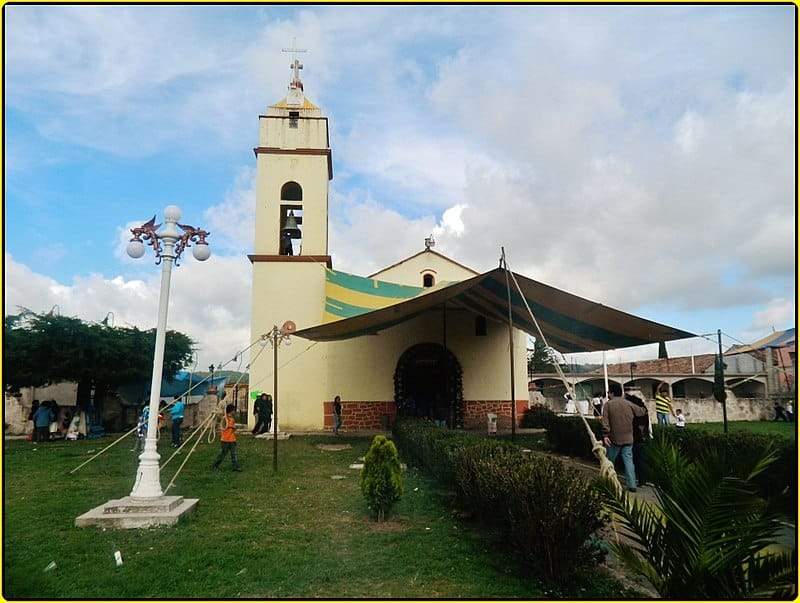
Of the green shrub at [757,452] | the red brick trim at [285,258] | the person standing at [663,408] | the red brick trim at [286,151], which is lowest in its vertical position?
the green shrub at [757,452]

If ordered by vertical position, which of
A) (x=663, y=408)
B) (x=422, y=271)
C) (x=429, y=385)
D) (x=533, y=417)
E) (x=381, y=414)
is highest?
(x=422, y=271)

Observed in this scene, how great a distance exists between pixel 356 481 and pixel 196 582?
4355mm

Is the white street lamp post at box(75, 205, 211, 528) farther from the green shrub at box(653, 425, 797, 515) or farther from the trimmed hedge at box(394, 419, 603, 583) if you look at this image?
the green shrub at box(653, 425, 797, 515)

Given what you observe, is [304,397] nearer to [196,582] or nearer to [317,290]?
[317,290]

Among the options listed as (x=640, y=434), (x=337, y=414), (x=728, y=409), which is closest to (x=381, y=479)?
(x=640, y=434)

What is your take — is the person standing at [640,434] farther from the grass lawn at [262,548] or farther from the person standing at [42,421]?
the person standing at [42,421]

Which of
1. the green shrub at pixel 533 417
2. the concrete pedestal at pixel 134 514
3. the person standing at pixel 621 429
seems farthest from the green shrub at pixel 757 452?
the green shrub at pixel 533 417

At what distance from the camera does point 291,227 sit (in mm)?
16969

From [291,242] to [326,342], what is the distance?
11.2 feet

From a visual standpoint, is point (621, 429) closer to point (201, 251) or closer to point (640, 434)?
point (640, 434)

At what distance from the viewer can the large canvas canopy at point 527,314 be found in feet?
32.9

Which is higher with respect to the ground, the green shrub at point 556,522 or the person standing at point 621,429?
the person standing at point 621,429

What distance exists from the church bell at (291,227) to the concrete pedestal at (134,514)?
1180 cm

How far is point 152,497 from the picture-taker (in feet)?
19.7
